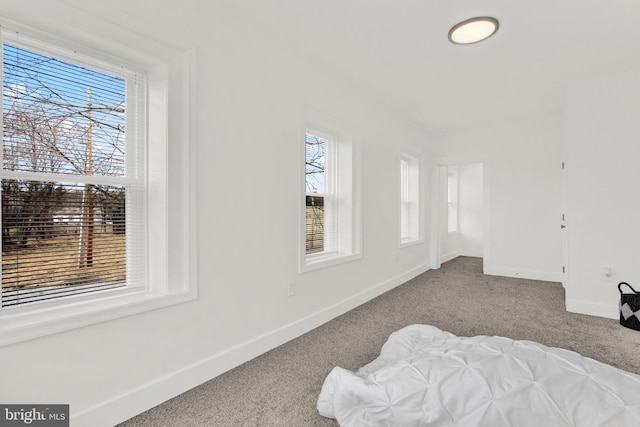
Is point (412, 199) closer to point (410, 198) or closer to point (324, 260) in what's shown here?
point (410, 198)

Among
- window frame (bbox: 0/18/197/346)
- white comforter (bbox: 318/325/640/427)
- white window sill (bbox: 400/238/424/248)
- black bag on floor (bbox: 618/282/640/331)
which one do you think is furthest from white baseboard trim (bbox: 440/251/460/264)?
window frame (bbox: 0/18/197/346)

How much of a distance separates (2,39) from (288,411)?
232 centimetres

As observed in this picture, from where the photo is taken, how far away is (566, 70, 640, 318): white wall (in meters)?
3.20

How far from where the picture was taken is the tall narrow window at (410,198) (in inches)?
207

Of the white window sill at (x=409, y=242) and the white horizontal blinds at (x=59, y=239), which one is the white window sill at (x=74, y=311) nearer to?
the white horizontal blinds at (x=59, y=239)

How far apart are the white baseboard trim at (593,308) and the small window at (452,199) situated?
396 centimetres

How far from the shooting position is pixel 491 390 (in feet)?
3.67

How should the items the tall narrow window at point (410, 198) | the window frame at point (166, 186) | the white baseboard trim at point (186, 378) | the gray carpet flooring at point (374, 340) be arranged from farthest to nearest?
the tall narrow window at point (410, 198), the window frame at point (166, 186), the gray carpet flooring at point (374, 340), the white baseboard trim at point (186, 378)

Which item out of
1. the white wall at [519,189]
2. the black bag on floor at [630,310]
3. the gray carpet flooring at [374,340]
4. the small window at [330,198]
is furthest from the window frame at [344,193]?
the white wall at [519,189]

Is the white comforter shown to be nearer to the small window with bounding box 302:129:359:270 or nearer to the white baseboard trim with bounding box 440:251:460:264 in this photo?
the small window with bounding box 302:129:359:270

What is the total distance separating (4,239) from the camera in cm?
143

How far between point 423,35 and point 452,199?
18.4 ft

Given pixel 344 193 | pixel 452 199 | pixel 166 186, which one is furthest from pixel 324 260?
pixel 452 199

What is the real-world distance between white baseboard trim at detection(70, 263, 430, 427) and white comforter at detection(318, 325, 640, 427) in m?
0.96
